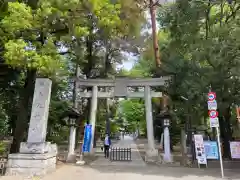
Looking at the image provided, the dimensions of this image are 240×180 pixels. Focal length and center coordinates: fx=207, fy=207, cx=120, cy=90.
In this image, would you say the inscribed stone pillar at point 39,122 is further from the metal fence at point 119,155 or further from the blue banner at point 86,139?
the metal fence at point 119,155

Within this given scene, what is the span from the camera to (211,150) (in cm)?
1054

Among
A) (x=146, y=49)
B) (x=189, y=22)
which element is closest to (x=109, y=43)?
(x=146, y=49)

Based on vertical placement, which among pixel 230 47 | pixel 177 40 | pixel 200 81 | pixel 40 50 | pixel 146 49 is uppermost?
pixel 146 49

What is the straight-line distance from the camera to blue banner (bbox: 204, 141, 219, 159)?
1045 centimetres

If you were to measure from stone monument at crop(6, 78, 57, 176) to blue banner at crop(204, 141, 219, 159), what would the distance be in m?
7.56

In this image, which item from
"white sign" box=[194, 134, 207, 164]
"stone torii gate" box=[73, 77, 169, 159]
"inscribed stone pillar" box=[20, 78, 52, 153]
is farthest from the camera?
"stone torii gate" box=[73, 77, 169, 159]

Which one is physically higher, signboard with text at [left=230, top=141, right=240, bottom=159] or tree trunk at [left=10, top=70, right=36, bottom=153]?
tree trunk at [left=10, top=70, right=36, bottom=153]

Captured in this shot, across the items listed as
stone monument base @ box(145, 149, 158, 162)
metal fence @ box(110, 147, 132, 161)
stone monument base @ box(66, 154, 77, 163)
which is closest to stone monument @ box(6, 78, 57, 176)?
stone monument base @ box(66, 154, 77, 163)

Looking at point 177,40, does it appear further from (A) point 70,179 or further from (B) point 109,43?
(A) point 70,179

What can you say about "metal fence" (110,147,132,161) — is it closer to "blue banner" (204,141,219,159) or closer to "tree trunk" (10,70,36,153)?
"blue banner" (204,141,219,159)

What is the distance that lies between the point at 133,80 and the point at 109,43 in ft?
18.4

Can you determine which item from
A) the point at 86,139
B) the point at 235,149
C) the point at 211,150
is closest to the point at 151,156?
the point at 211,150

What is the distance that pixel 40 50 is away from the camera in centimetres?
879

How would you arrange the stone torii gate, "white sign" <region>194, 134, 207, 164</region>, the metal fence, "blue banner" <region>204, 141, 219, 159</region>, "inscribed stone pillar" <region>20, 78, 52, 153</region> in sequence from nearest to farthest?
"inscribed stone pillar" <region>20, 78, 52, 153</region> → "white sign" <region>194, 134, 207, 164</region> → "blue banner" <region>204, 141, 219, 159</region> → the metal fence → the stone torii gate
